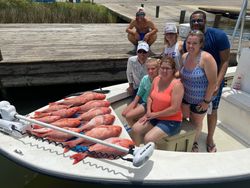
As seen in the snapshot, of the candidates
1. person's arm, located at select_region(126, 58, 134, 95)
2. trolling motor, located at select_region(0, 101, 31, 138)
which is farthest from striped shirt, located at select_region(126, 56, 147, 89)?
trolling motor, located at select_region(0, 101, 31, 138)

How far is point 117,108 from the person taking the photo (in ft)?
12.7

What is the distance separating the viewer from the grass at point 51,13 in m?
10.5

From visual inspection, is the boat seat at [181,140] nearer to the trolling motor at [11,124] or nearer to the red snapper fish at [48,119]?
the red snapper fish at [48,119]

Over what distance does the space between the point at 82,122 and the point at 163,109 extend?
757 mm

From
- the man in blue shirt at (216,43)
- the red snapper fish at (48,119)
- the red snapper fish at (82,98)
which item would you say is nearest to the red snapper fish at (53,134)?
the red snapper fish at (48,119)

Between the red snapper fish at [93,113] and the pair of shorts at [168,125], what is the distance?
0.46 meters

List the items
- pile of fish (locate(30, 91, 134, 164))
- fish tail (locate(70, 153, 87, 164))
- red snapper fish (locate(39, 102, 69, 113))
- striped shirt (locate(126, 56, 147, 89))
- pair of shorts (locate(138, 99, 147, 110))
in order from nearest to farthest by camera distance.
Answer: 1. fish tail (locate(70, 153, 87, 164))
2. pile of fish (locate(30, 91, 134, 164))
3. red snapper fish (locate(39, 102, 69, 113))
4. pair of shorts (locate(138, 99, 147, 110))
5. striped shirt (locate(126, 56, 147, 89))

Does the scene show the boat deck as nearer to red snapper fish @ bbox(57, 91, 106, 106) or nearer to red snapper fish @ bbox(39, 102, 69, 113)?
red snapper fish @ bbox(57, 91, 106, 106)

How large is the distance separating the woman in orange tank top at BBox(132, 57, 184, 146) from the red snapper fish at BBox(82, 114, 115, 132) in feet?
0.80

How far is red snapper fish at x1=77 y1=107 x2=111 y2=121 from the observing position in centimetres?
316

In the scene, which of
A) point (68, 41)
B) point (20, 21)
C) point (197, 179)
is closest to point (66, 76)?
point (68, 41)

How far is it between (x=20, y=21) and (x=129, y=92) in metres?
7.70

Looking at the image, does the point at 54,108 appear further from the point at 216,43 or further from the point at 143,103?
the point at 216,43

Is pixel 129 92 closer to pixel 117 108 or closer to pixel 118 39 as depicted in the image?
pixel 117 108
